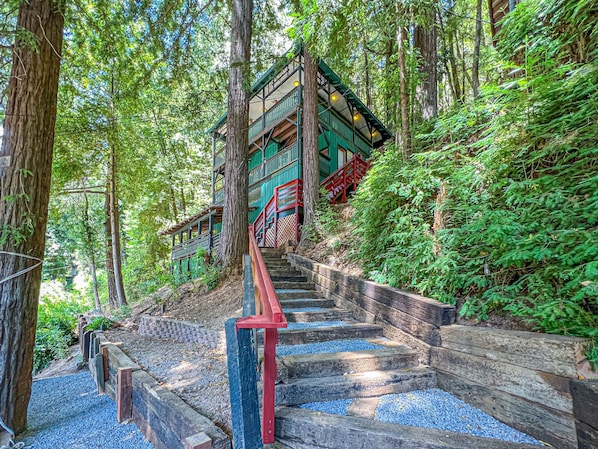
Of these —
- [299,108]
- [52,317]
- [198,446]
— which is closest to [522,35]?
[198,446]

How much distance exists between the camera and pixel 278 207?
30.2ft

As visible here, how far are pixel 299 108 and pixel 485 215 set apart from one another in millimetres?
8890

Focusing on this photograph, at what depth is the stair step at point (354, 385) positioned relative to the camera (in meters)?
2.17

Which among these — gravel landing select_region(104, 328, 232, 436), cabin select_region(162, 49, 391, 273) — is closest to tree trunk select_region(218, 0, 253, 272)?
cabin select_region(162, 49, 391, 273)

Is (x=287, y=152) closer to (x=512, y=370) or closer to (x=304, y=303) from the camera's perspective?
(x=304, y=303)

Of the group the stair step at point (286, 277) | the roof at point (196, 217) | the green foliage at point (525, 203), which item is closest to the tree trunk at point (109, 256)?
the roof at point (196, 217)

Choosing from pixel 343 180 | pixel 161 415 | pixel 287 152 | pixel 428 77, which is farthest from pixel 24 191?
pixel 287 152

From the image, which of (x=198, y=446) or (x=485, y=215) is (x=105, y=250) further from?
(x=485, y=215)

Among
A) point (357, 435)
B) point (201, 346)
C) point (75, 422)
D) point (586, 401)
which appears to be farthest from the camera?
point (201, 346)

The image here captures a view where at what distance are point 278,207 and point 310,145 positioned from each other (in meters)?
2.38

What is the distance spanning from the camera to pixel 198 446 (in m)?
1.71

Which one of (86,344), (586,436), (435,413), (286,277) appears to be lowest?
(86,344)

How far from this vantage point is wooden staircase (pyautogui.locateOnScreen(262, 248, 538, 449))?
1.71 m

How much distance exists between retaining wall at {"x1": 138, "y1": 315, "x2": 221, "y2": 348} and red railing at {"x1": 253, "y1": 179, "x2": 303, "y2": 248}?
3938 millimetres
